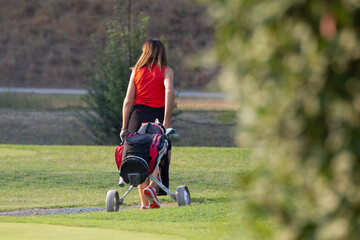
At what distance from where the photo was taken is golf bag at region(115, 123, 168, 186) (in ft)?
25.4

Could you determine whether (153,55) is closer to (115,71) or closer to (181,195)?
(181,195)

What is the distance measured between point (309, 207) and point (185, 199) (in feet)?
18.7

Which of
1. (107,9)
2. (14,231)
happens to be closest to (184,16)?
(107,9)

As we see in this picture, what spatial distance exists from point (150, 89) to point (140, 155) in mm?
1073

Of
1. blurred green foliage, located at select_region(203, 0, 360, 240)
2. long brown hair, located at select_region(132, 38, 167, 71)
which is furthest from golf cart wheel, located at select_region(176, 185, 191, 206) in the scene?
blurred green foliage, located at select_region(203, 0, 360, 240)

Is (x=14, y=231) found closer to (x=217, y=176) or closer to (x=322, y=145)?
(x=322, y=145)

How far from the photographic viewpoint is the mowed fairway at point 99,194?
532 centimetres

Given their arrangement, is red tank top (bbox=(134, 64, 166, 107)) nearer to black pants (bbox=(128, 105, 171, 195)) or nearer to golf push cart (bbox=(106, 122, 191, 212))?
black pants (bbox=(128, 105, 171, 195))

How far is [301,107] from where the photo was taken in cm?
250

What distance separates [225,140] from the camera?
21.3 meters

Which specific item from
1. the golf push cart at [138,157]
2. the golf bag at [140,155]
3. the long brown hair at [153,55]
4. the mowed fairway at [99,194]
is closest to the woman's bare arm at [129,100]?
the long brown hair at [153,55]

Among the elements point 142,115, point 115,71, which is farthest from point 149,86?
point 115,71

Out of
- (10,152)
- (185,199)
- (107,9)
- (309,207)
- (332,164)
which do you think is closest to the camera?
(332,164)

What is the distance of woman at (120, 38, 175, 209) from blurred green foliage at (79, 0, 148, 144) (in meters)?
9.22
